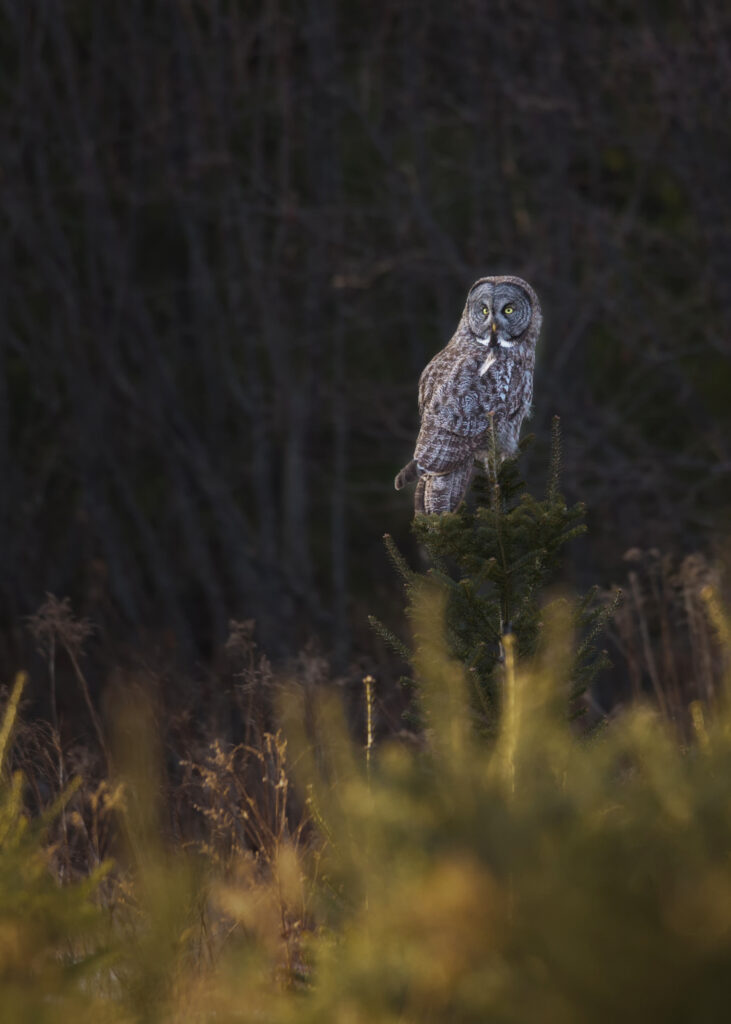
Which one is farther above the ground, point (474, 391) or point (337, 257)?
point (337, 257)

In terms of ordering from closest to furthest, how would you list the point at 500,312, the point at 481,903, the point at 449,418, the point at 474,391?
the point at 481,903
the point at 449,418
the point at 474,391
the point at 500,312

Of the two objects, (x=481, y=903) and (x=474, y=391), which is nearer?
(x=481, y=903)

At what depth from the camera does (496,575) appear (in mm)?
3836

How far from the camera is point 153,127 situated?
1226 centimetres

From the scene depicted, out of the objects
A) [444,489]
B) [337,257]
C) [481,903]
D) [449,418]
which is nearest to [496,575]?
[444,489]

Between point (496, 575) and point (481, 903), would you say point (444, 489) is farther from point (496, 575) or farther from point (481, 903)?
point (481, 903)

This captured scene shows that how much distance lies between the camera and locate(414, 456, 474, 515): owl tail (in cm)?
468

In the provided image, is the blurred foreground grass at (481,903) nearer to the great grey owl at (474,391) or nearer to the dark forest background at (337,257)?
the great grey owl at (474,391)

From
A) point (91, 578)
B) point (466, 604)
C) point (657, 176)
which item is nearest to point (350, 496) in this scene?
point (91, 578)

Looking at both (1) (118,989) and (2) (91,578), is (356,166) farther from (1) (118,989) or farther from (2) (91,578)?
(1) (118,989)

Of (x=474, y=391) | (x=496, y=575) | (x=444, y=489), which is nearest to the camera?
(x=496, y=575)

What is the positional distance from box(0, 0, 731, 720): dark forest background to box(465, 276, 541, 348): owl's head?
5.05 m

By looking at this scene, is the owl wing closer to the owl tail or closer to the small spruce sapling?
the owl tail

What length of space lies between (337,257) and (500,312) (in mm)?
7221
